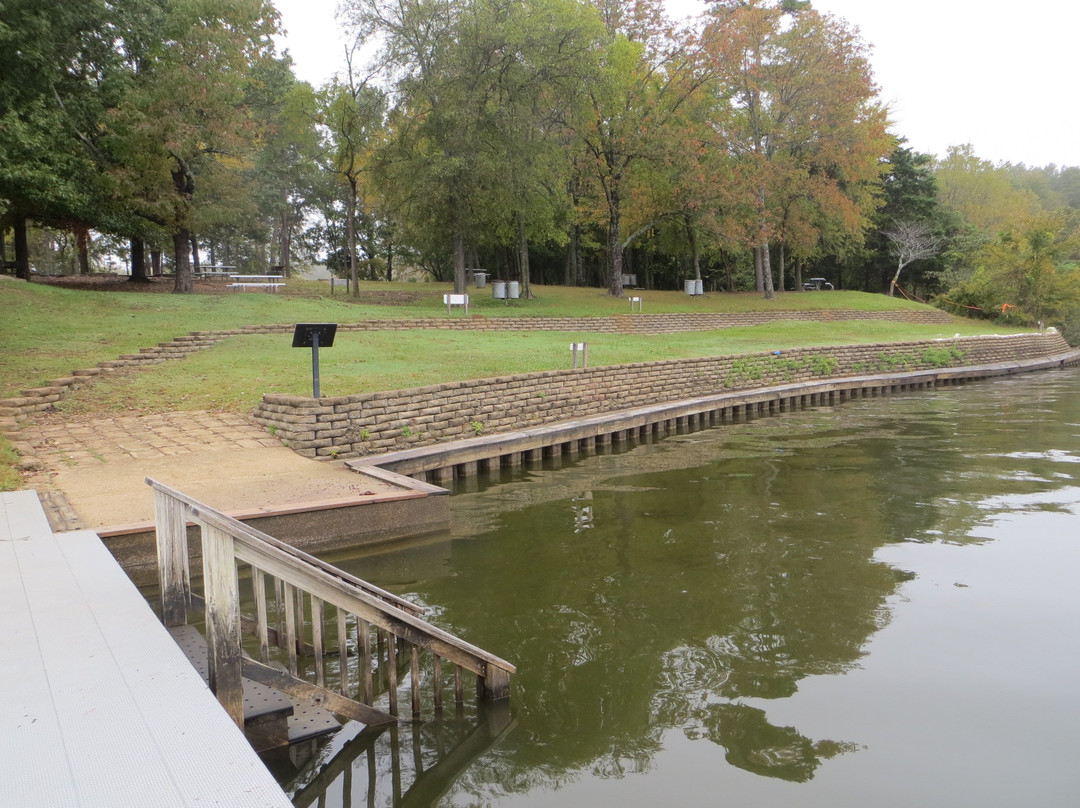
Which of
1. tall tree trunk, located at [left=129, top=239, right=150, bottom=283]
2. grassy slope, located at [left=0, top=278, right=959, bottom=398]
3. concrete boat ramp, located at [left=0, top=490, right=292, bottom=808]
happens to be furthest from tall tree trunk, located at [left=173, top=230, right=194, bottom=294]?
concrete boat ramp, located at [left=0, top=490, right=292, bottom=808]

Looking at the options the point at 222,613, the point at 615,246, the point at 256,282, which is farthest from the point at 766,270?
the point at 222,613

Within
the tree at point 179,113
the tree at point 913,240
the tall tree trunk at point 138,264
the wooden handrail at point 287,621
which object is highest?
the tree at point 179,113

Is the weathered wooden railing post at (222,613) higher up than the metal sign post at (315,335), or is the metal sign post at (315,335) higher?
the metal sign post at (315,335)

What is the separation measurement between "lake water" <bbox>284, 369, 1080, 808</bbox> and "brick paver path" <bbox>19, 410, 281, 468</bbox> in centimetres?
322

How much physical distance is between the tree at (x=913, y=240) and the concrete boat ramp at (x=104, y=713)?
45734 millimetres

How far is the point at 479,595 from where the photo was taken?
6.95 m

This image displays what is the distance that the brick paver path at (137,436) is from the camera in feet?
31.9

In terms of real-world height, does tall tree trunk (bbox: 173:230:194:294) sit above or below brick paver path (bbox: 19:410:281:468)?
above

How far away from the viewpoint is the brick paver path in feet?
31.9

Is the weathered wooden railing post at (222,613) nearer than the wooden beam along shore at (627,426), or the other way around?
the weathered wooden railing post at (222,613)

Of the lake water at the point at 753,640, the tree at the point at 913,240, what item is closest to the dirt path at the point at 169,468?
the lake water at the point at 753,640

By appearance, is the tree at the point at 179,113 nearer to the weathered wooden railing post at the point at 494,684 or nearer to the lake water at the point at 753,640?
the lake water at the point at 753,640

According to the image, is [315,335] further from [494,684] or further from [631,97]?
[631,97]

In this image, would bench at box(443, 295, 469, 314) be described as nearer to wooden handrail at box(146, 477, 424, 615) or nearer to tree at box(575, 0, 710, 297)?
tree at box(575, 0, 710, 297)
